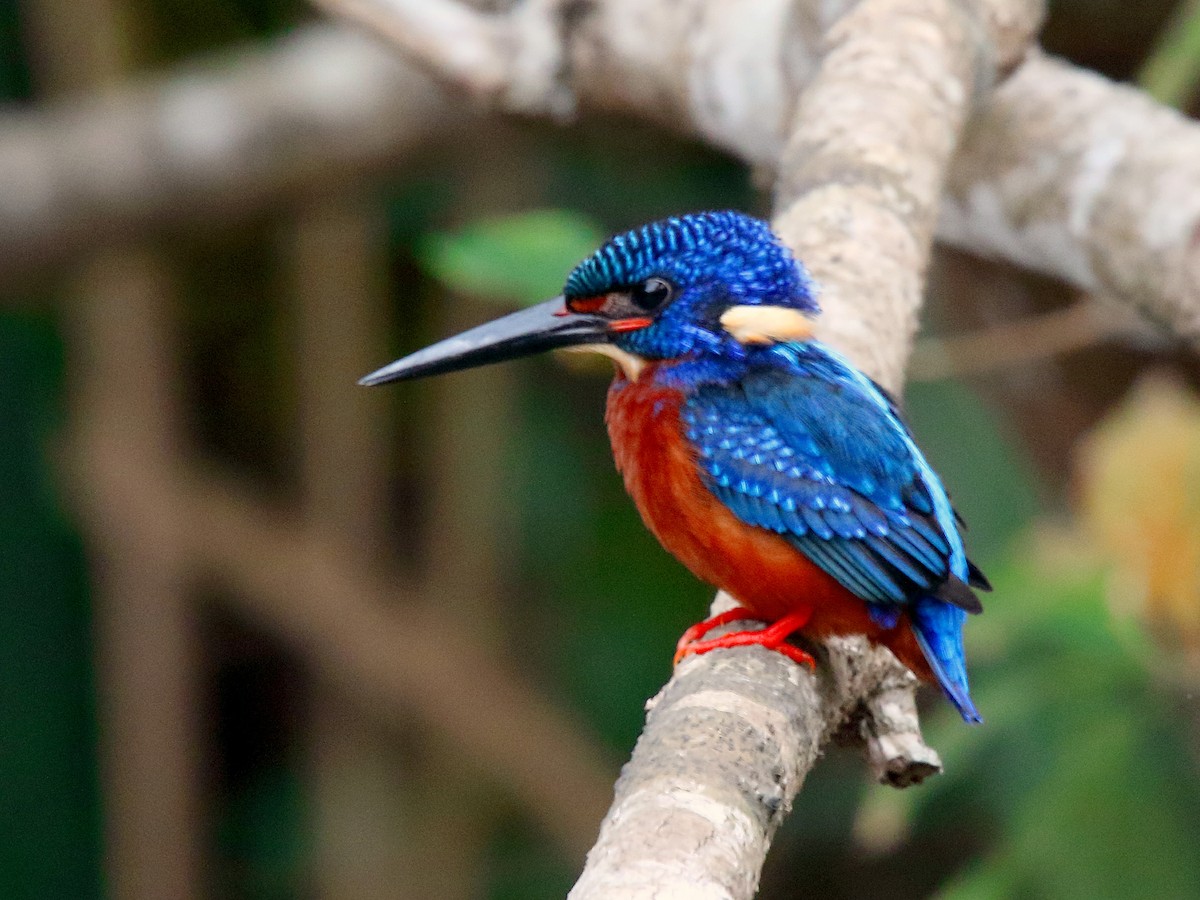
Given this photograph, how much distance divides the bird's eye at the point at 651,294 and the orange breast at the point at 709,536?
71 millimetres

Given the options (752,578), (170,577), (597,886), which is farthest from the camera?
(170,577)

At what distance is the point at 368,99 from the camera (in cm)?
378

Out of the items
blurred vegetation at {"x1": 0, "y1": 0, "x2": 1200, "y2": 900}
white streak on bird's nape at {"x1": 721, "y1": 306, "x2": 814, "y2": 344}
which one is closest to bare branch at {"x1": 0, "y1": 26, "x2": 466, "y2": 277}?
blurred vegetation at {"x1": 0, "y1": 0, "x2": 1200, "y2": 900}

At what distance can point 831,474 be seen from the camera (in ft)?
5.58

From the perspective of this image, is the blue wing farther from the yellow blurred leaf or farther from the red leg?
the yellow blurred leaf

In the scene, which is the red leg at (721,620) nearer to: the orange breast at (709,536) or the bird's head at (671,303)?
the orange breast at (709,536)

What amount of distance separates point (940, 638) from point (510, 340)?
0.57 metres

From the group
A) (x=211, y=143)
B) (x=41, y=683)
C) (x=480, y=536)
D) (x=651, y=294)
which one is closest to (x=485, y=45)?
(x=651, y=294)

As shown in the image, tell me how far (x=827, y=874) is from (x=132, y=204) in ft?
8.35

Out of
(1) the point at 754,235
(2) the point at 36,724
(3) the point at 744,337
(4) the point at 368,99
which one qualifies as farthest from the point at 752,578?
(2) the point at 36,724

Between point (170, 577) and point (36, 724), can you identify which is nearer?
point (170, 577)

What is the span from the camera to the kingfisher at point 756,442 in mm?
1634

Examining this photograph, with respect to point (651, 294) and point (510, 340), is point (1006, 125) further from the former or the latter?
point (510, 340)

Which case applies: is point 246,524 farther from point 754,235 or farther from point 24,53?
point 754,235
